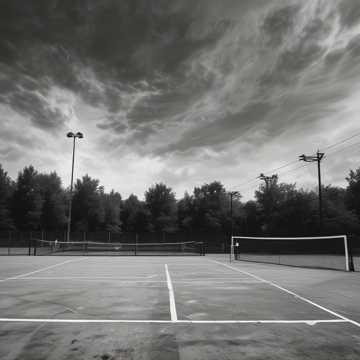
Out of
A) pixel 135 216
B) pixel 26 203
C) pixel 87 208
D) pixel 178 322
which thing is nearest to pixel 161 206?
pixel 135 216

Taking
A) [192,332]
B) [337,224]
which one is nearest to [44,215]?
[337,224]

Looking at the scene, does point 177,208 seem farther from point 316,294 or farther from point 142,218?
point 316,294

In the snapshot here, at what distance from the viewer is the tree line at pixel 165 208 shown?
64.3 m

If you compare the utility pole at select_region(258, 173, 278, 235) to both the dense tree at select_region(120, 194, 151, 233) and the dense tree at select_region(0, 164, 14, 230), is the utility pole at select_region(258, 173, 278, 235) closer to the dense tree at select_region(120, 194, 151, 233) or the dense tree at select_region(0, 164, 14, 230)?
the dense tree at select_region(120, 194, 151, 233)

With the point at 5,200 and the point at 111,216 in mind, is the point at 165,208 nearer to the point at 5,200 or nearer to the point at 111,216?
the point at 111,216

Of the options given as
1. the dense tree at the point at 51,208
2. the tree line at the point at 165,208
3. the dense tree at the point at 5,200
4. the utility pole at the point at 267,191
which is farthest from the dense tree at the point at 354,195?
the dense tree at the point at 5,200

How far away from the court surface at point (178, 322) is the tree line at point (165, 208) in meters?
54.0

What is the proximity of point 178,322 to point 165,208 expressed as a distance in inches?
3409

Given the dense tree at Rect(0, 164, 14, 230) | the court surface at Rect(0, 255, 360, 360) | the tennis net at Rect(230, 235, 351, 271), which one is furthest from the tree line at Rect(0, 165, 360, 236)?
the court surface at Rect(0, 255, 360, 360)

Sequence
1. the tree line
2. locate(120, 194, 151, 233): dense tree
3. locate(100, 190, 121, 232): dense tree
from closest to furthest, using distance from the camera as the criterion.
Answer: the tree line
locate(100, 190, 121, 232): dense tree
locate(120, 194, 151, 233): dense tree

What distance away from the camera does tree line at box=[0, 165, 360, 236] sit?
6431cm

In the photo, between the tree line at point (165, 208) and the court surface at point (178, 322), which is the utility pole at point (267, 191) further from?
the court surface at point (178, 322)

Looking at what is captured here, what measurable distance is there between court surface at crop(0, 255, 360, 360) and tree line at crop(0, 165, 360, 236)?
5404cm

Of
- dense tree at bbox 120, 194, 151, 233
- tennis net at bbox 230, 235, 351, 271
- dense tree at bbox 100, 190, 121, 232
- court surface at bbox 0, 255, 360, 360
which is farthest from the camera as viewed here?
dense tree at bbox 120, 194, 151, 233
